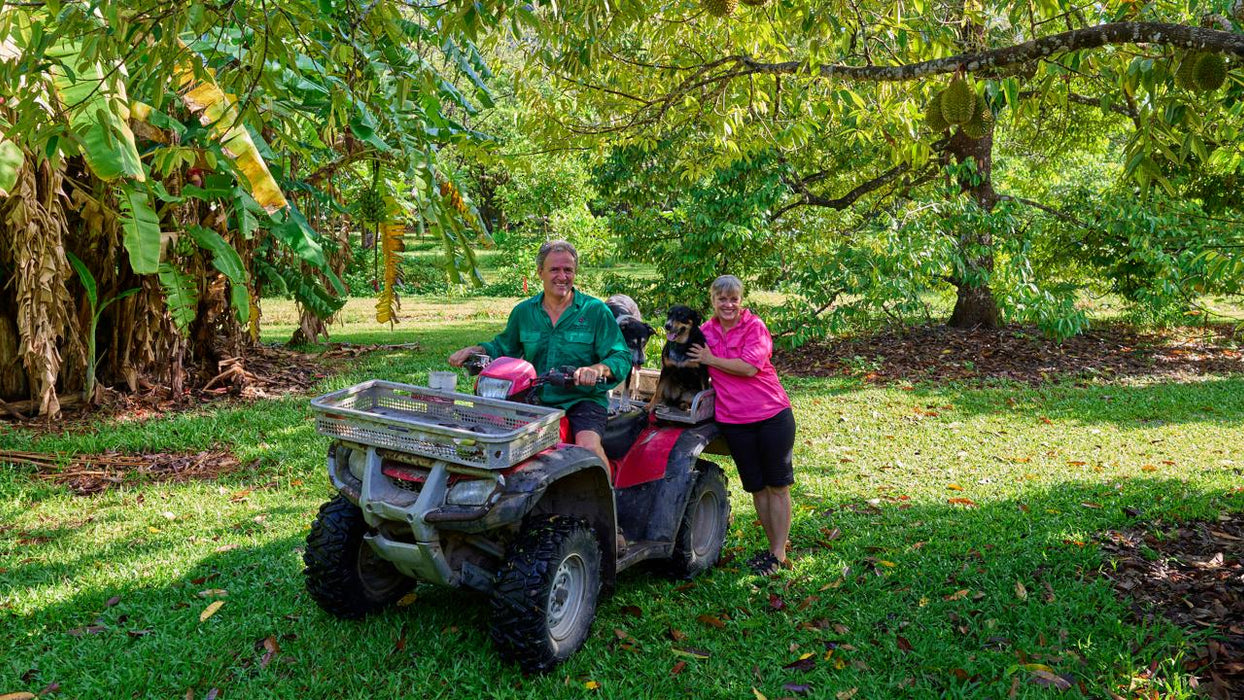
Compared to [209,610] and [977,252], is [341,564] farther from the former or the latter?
[977,252]

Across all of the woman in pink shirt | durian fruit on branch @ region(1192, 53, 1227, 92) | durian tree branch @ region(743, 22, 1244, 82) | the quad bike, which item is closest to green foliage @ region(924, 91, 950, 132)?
A: durian tree branch @ region(743, 22, 1244, 82)

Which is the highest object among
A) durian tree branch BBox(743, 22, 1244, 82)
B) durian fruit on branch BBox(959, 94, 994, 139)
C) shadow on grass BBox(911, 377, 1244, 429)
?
durian tree branch BBox(743, 22, 1244, 82)

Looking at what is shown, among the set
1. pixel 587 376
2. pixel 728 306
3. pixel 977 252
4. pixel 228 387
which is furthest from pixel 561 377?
pixel 977 252

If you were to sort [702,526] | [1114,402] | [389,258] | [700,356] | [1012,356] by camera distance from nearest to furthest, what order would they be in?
[700,356] → [702,526] → [389,258] → [1114,402] → [1012,356]

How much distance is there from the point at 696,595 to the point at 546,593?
1.40 metres

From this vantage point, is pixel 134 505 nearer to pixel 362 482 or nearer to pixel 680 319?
pixel 362 482

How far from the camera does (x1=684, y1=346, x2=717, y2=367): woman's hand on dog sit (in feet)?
16.2

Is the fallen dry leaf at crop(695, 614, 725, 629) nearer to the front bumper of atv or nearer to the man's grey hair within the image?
the front bumper of atv

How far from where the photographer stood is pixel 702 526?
5.30 metres

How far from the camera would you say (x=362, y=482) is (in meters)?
3.83

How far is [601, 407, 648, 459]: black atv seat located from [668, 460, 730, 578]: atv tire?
412mm

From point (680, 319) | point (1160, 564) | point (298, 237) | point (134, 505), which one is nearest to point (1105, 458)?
point (1160, 564)

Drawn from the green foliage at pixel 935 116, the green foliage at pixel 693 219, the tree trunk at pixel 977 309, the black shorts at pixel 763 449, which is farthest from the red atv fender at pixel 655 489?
the tree trunk at pixel 977 309

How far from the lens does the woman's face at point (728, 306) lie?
16.6 feet
